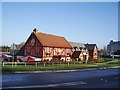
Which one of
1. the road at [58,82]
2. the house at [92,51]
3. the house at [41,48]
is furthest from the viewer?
the house at [92,51]

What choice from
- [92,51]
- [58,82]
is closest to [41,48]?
[58,82]

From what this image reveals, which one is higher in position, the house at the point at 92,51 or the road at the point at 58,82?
the house at the point at 92,51

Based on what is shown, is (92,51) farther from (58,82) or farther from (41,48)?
(58,82)

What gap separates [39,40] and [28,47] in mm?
4190

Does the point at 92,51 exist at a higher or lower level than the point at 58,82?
higher

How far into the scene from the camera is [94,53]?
60.5m

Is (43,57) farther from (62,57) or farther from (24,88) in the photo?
(24,88)

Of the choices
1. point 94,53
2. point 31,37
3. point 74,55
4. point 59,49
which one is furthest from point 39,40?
point 94,53

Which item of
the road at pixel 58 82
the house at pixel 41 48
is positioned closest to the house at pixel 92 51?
the house at pixel 41 48

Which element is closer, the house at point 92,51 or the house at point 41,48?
→ the house at point 41,48

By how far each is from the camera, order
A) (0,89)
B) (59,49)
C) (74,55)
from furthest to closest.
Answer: (74,55)
(59,49)
(0,89)

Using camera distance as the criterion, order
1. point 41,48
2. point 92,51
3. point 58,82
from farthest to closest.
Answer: point 92,51 → point 41,48 → point 58,82

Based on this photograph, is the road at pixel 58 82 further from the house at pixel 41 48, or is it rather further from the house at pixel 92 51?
the house at pixel 92 51

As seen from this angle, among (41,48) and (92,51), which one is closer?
(41,48)
